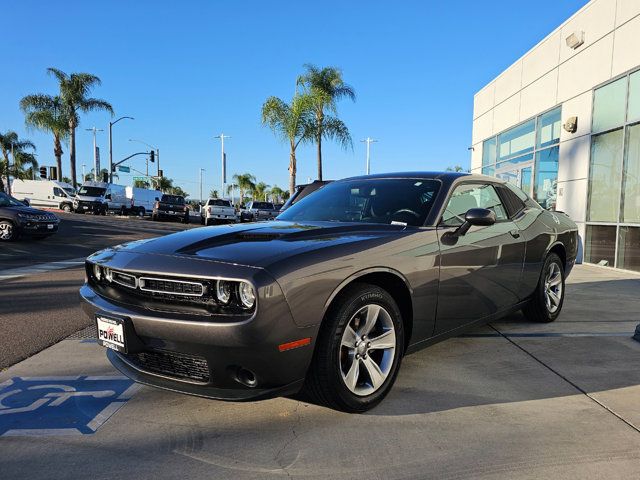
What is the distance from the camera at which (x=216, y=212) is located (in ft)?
91.8

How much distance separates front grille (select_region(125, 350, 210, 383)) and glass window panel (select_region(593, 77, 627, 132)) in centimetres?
1041

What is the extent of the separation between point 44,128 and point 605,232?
3933cm

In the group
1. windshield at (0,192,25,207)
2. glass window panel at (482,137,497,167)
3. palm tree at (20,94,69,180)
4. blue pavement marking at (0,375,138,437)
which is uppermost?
palm tree at (20,94,69,180)

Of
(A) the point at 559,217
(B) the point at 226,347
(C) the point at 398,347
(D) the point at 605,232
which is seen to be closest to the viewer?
(B) the point at 226,347

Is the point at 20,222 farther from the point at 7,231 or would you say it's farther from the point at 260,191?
the point at 260,191

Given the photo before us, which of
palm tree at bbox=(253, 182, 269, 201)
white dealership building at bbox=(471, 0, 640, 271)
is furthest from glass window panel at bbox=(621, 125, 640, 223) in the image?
palm tree at bbox=(253, 182, 269, 201)

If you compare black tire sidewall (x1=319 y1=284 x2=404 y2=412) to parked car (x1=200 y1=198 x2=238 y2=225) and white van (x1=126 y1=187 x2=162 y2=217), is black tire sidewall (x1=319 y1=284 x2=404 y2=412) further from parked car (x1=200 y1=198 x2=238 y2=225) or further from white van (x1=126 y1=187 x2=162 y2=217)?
white van (x1=126 y1=187 x2=162 y2=217)

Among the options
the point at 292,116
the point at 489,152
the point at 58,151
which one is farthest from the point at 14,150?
the point at 489,152

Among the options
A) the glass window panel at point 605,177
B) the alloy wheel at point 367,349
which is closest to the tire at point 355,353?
the alloy wheel at point 367,349

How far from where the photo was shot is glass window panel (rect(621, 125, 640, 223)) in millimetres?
9406

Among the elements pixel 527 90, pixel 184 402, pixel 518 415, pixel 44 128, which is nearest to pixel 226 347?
pixel 184 402

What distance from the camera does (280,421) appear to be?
281cm

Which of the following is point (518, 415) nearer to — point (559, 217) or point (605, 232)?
point (559, 217)

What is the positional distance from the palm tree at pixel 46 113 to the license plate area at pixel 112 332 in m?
40.2
